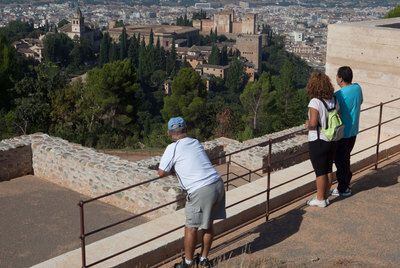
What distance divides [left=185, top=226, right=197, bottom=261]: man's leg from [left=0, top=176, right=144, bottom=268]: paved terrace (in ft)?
12.6

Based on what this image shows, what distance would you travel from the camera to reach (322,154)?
205 inches

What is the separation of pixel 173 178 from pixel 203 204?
498 centimetres

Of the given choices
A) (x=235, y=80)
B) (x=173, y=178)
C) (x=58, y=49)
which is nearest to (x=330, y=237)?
(x=173, y=178)

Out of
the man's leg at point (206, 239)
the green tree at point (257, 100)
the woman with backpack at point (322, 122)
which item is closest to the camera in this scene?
the man's leg at point (206, 239)

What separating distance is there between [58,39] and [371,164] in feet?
281

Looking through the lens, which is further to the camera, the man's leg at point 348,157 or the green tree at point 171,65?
the green tree at point 171,65

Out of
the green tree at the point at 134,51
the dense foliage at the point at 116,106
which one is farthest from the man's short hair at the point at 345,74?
the green tree at the point at 134,51

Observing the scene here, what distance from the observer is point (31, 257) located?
7.57 metres

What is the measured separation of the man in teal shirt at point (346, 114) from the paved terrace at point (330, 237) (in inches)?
10.4

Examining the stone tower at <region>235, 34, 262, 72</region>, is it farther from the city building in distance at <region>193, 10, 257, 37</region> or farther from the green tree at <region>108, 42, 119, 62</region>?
the city building in distance at <region>193, 10, 257, 37</region>

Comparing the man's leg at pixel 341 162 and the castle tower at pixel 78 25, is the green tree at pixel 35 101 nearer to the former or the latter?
the man's leg at pixel 341 162

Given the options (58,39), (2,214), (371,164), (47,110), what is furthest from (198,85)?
(58,39)

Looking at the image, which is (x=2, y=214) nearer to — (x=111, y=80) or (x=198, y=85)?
(x=111, y=80)

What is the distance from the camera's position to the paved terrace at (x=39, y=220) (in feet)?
25.4
